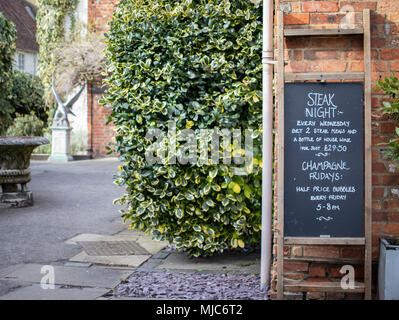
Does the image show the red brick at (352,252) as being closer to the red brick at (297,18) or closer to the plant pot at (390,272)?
the plant pot at (390,272)

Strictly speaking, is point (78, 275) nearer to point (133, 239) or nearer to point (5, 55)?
point (133, 239)

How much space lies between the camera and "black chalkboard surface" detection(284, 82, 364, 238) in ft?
12.4

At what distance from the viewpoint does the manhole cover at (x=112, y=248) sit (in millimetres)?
5511

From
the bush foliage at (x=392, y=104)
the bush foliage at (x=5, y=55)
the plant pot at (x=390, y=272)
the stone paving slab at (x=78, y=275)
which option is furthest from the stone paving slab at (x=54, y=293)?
the bush foliage at (x=5, y=55)

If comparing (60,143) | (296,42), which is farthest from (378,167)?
(60,143)

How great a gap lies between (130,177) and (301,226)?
206 cm

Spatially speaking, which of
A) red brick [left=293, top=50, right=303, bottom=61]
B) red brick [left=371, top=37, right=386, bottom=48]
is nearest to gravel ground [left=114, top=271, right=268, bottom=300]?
red brick [left=293, top=50, right=303, bottom=61]

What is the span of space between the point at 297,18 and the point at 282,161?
3.71ft

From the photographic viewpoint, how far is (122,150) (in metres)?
5.23

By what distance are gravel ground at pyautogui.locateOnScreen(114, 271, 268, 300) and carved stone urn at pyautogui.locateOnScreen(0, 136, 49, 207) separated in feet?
14.2
